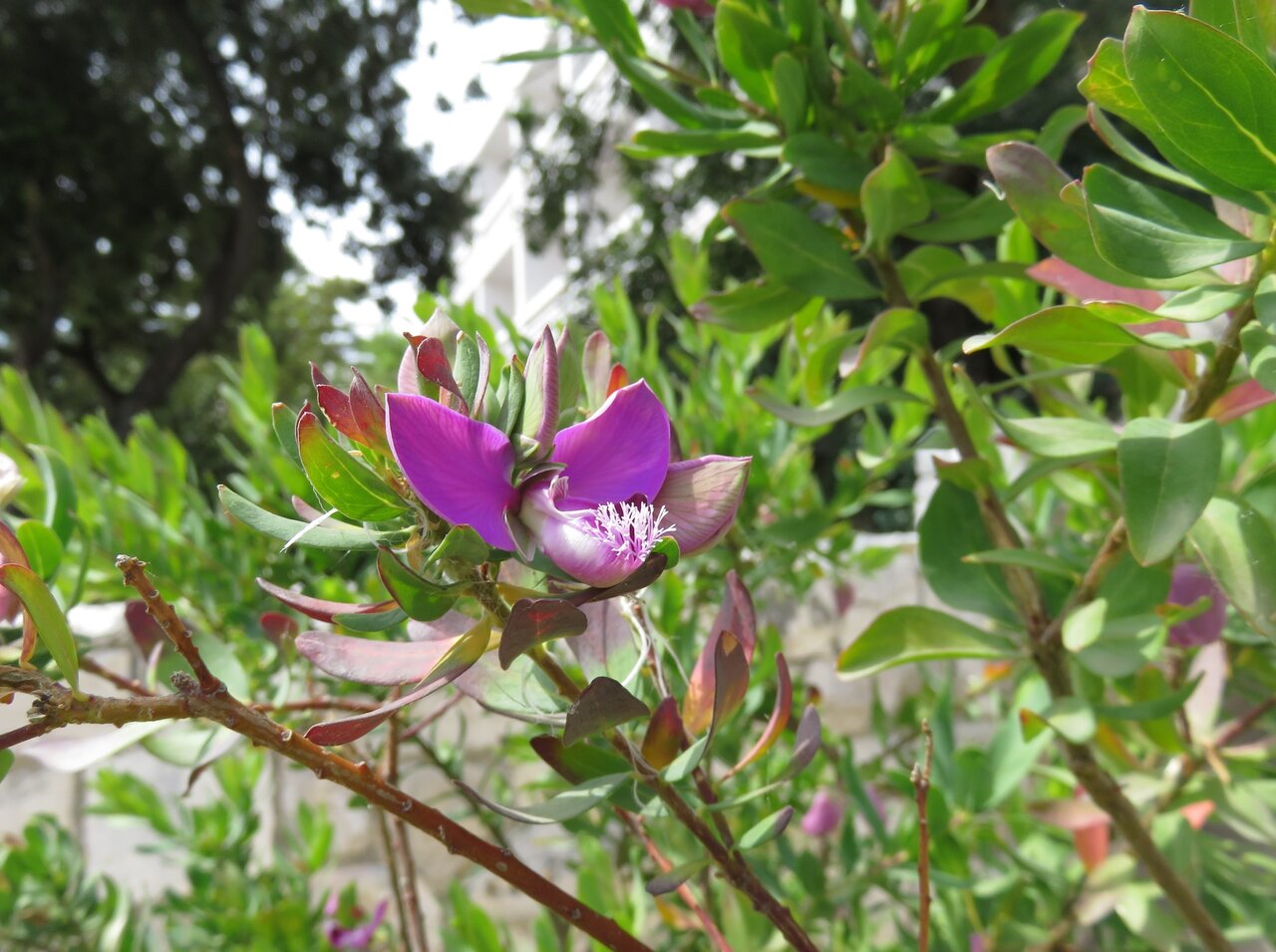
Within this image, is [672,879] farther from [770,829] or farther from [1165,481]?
[1165,481]

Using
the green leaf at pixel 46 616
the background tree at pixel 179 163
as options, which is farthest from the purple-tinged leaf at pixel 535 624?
the background tree at pixel 179 163

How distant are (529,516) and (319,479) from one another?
0.19 feet

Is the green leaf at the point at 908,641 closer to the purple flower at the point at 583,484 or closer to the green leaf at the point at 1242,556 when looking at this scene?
the green leaf at the point at 1242,556

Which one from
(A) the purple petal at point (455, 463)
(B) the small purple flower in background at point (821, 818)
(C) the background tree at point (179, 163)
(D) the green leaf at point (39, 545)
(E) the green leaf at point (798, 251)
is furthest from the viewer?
(C) the background tree at point (179, 163)

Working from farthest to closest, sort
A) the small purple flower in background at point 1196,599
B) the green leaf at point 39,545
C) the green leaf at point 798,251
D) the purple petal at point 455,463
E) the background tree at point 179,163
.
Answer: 1. the background tree at point 179,163
2. the small purple flower in background at point 1196,599
3. the green leaf at point 798,251
4. the green leaf at point 39,545
5. the purple petal at point 455,463

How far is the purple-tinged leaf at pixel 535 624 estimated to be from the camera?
→ 0.77 ft

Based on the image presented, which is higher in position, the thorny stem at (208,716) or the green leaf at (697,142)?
the green leaf at (697,142)

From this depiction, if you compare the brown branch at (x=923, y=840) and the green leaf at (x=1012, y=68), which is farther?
the green leaf at (x=1012, y=68)

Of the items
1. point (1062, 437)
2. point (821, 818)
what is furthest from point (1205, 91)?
point (821, 818)

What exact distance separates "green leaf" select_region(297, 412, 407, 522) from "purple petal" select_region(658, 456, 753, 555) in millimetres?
54

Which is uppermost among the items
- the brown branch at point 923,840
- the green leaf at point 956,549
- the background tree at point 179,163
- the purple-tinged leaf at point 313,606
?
the background tree at point 179,163

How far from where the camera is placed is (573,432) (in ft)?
0.84

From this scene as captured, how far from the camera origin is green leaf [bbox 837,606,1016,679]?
0.48 meters

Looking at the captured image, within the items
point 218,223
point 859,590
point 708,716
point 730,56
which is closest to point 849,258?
point 730,56
